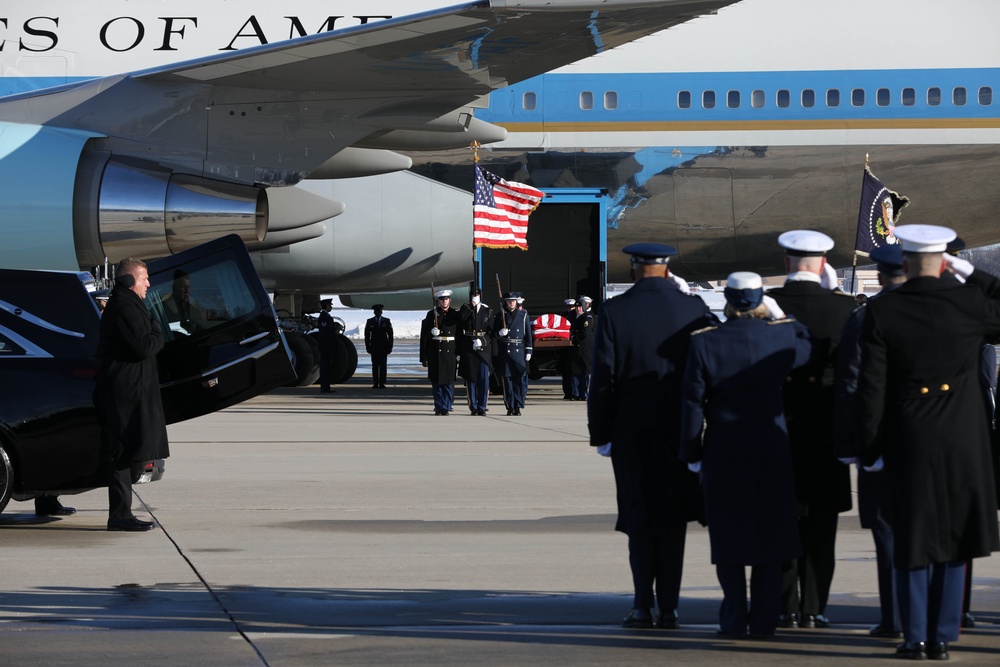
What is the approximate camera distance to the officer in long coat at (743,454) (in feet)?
17.9

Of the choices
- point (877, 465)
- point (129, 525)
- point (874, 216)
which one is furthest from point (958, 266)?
point (874, 216)

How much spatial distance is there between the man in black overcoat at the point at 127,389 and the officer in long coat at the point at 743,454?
3649 millimetres

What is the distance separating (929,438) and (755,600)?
0.92 m

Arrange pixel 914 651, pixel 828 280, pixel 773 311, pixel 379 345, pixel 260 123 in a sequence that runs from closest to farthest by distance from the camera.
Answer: pixel 914 651, pixel 773 311, pixel 828 280, pixel 260 123, pixel 379 345

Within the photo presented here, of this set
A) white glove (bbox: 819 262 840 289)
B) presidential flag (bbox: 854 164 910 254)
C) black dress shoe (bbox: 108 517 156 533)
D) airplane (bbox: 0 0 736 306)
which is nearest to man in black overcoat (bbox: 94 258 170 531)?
black dress shoe (bbox: 108 517 156 533)

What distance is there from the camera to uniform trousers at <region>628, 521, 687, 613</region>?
18.8ft

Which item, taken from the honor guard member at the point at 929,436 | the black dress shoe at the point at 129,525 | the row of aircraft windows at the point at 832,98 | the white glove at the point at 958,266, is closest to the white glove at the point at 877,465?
the honor guard member at the point at 929,436

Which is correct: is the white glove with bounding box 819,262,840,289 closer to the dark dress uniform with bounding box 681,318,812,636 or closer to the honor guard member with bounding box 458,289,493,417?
the dark dress uniform with bounding box 681,318,812,636

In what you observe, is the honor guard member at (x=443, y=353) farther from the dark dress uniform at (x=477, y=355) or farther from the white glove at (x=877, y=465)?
the white glove at (x=877, y=465)

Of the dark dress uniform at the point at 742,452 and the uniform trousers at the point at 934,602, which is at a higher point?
the dark dress uniform at the point at 742,452

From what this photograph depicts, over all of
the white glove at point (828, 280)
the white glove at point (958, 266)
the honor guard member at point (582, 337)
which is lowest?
the honor guard member at point (582, 337)

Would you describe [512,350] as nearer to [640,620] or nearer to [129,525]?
[129,525]

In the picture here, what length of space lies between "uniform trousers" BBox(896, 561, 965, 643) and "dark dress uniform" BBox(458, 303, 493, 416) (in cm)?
1149

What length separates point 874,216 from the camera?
1608 centimetres
